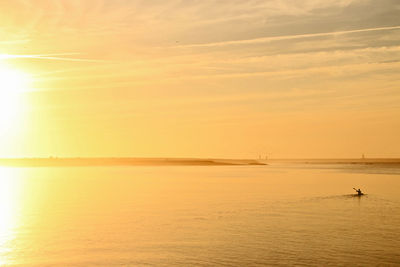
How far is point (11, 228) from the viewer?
4278cm

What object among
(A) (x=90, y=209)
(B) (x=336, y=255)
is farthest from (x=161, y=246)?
(A) (x=90, y=209)

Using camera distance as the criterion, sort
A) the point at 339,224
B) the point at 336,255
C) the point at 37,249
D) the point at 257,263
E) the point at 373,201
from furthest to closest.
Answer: the point at 373,201, the point at 339,224, the point at 37,249, the point at 336,255, the point at 257,263

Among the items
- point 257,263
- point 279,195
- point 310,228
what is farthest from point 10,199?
point 257,263

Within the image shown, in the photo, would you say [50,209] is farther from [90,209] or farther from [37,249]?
[37,249]

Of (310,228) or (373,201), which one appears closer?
(310,228)

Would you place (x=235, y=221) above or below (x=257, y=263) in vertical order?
above

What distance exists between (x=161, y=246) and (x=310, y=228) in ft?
45.5

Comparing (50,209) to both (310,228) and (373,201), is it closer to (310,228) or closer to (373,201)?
(310,228)

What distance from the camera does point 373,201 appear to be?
62.7 m

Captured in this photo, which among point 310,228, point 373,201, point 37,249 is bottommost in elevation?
point 37,249

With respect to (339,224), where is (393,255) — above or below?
below

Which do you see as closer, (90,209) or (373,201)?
(90,209)

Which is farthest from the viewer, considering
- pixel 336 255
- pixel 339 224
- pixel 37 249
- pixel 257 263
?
pixel 339 224

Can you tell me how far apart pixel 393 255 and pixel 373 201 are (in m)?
33.5
